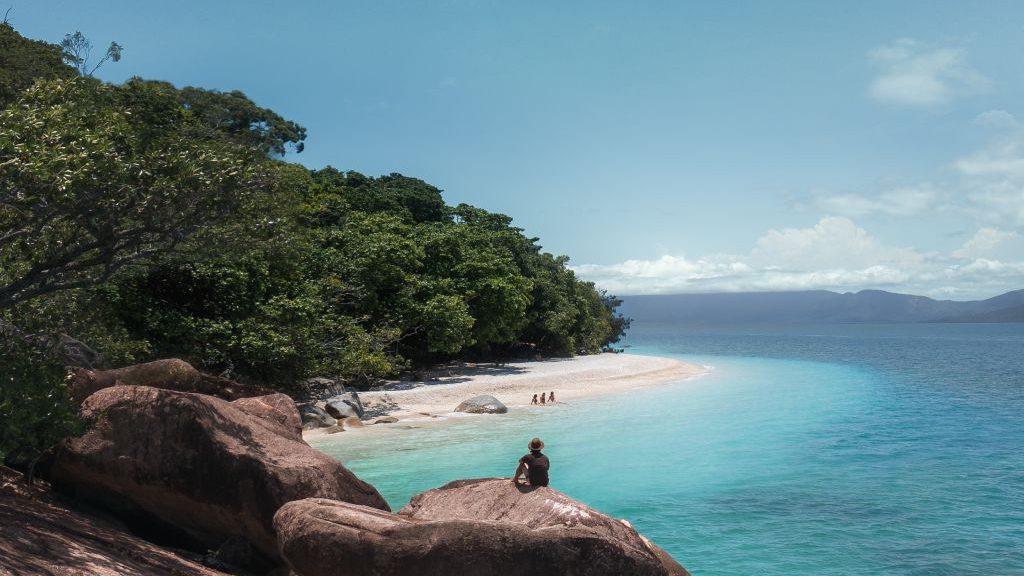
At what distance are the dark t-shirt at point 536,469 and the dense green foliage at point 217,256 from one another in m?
5.45

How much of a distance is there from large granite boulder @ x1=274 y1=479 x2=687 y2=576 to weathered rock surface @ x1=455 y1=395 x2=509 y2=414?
1916cm

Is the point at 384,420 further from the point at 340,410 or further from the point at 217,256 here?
the point at 217,256

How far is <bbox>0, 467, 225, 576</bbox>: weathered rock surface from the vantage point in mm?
6637

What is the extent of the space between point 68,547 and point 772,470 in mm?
17602

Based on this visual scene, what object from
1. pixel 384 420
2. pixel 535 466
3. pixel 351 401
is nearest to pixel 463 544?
pixel 535 466

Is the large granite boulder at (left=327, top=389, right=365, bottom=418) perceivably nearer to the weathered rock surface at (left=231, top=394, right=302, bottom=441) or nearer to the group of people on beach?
the group of people on beach

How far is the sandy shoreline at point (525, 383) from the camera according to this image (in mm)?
28266

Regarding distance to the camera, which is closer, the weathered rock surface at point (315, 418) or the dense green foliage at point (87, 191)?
the dense green foliage at point (87, 191)

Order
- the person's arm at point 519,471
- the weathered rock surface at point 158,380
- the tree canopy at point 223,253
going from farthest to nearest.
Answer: the weathered rock surface at point 158,380
the tree canopy at point 223,253
the person's arm at point 519,471

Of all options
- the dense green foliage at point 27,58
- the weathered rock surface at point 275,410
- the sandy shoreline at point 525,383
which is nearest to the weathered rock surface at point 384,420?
the sandy shoreline at point 525,383

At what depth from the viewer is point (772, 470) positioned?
2008 centimetres

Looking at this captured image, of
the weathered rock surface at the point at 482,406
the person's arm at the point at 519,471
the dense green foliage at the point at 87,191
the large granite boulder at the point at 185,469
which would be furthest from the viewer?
the weathered rock surface at the point at 482,406

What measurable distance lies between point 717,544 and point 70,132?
41.3 feet

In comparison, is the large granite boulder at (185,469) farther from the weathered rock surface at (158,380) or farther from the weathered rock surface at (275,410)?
the weathered rock surface at (275,410)
